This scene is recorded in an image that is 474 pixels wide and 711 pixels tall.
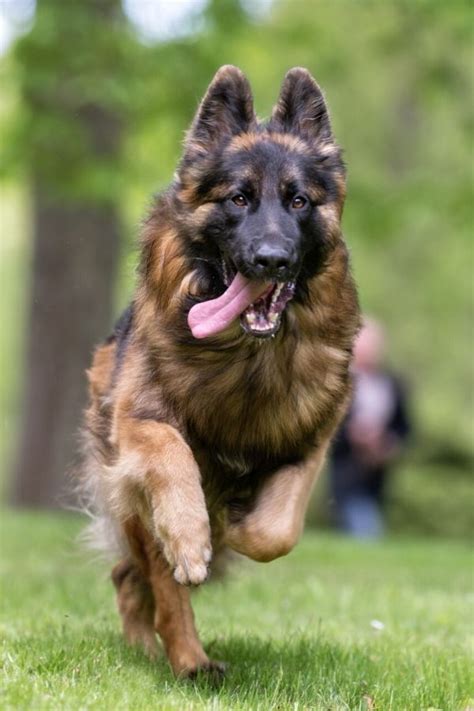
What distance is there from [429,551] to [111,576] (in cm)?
679

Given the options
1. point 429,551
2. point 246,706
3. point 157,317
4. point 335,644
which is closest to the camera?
point 246,706

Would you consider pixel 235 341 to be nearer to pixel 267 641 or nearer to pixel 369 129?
pixel 267 641

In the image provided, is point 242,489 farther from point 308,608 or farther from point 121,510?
point 308,608

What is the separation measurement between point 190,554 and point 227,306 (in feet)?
3.41

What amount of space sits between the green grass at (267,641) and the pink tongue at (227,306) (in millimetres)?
1445

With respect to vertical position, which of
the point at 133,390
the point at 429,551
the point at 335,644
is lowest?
the point at 429,551

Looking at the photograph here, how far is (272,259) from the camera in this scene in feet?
15.7

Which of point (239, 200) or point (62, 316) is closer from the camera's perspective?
point (239, 200)

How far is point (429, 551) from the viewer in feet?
41.0

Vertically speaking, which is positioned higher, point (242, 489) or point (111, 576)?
point (242, 489)

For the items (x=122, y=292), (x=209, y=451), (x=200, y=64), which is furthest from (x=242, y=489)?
(x=122, y=292)

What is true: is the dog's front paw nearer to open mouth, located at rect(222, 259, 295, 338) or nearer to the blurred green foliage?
open mouth, located at rect(222, 259, 295, 338)

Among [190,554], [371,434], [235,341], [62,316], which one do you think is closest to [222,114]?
[235,341]

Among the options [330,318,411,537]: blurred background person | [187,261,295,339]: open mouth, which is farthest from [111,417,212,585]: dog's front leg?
[330,318,411,537]: blurred background person
